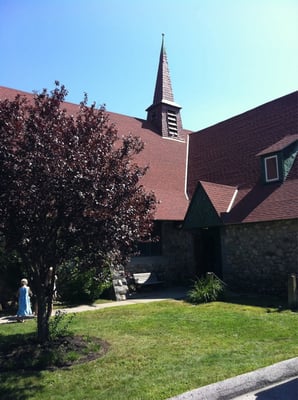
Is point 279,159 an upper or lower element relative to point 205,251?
upper

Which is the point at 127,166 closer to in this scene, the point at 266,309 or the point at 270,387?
the point at 270,387

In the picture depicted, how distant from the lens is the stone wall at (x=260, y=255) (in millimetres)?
12938

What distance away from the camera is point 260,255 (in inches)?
541

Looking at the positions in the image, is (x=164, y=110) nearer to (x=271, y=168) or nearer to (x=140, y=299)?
(x=271, y=168)

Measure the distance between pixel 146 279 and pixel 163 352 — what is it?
9.15m

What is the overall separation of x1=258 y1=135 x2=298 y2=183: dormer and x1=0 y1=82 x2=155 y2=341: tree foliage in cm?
897

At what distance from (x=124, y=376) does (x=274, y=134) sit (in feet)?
45.9

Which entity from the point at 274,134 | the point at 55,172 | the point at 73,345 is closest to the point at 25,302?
the point at 73,345

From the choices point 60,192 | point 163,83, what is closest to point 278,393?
point 60,192

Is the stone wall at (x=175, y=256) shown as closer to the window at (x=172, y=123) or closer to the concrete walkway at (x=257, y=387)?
the window at (x=172, y=123)

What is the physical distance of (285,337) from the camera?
747cm

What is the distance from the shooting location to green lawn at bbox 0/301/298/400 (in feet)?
16.7

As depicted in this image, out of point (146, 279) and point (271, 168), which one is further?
point (146, 279)

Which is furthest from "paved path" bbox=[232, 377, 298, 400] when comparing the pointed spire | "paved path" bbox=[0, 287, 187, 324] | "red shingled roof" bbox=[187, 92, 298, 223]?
the pointed spire
